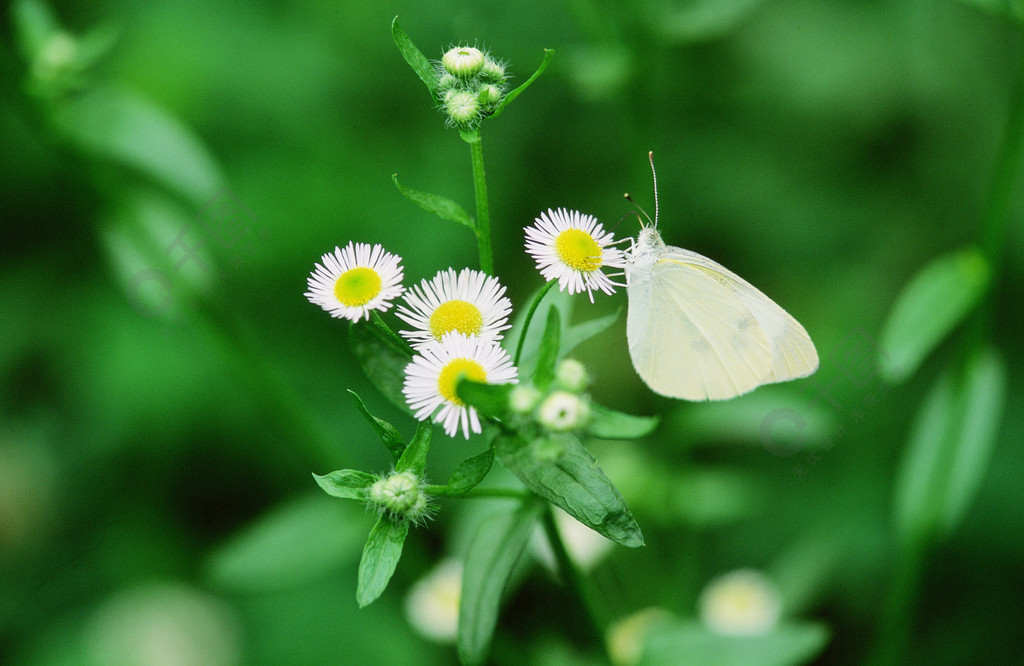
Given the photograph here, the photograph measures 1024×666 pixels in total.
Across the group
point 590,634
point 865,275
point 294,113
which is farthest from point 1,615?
point 865,275

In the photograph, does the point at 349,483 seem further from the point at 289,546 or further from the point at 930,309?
the point at 930,309

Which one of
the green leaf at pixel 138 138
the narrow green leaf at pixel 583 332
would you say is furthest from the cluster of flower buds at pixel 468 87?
the green leaf at pixel 138 138

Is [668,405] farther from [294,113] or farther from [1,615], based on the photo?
[1,615]

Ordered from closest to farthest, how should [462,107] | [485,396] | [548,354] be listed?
1. [485,396]
2. [548,354]
3. [462,107]

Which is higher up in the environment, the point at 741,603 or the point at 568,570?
the point at 741,603

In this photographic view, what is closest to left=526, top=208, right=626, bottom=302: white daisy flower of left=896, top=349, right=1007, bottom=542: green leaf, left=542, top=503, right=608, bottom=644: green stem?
left=542, top=503, right=608, bottom=644: green stem

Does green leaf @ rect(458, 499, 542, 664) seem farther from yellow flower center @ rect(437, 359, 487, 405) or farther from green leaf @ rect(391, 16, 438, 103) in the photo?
green leaf @ rect(391, 16, 438, 103)

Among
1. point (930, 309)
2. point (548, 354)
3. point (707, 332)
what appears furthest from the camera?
point (930, 309)

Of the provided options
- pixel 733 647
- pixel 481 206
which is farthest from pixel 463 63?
pixel 733 647
